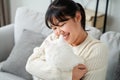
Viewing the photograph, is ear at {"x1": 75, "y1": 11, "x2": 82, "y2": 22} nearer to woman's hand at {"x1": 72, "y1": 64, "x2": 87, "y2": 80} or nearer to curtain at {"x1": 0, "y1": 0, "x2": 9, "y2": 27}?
woman's hand at {"x1": 72, "y1": 64, "x2": 87, "y2": 80}

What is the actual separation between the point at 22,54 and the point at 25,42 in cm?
11

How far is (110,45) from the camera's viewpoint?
1.45m

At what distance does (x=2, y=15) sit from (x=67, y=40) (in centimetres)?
208

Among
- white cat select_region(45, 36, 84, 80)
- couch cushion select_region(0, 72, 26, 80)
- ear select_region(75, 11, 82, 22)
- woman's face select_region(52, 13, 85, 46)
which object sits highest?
ear select_region(75, 11, 82, 22)

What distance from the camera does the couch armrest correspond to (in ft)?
6.46

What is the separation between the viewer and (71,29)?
108 centimetres

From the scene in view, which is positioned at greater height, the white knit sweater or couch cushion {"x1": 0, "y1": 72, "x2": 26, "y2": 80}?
the white knit sweater

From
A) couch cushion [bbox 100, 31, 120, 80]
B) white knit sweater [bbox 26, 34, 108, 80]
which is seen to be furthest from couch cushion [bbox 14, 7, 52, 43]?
white knit sweater [bbox 26, 34, 108, 80]

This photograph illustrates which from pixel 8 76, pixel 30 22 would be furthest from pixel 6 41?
pixel 8 76

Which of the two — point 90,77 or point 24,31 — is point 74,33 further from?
point 24,31

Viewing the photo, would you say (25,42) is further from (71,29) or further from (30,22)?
(71,29)

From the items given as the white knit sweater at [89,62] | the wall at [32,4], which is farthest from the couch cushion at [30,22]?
the wall at [32,4]

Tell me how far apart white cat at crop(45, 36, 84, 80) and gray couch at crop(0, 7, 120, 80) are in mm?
391

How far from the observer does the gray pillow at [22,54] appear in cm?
167
